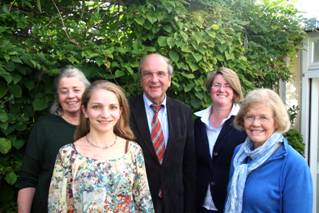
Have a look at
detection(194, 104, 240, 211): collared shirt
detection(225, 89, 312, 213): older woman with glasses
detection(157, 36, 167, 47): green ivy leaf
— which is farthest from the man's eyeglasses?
detection(157, 36, 167, 47): green ivy leaf

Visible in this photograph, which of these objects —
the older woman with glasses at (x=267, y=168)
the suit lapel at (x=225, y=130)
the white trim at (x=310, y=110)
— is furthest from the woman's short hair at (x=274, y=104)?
Answer: the white trim at (x=310, y=110)

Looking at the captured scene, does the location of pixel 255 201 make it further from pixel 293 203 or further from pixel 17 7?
pixel 17 7

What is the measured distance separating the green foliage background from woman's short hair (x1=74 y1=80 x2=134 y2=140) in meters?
0.85

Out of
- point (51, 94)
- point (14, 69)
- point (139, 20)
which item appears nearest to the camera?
point (14, 69)

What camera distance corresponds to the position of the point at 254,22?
4.77 metres

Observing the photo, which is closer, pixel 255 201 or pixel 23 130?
pixel 255 201

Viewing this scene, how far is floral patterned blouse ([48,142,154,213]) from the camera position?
188 centimetres

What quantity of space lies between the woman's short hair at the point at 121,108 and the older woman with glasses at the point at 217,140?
2.57ft

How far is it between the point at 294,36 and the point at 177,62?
7.75 ft

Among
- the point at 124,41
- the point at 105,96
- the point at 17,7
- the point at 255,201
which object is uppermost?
the point at 17,7

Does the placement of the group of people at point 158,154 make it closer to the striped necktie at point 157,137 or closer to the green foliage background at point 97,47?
the striped necktie at point 157,137

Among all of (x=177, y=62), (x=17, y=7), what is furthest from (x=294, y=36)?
(x=17, y=7)

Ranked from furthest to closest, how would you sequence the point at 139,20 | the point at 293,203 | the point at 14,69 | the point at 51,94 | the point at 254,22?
the point at 254,22 < the point at 139,20 < the point at 51,94 < the point at 14,69 < the point at 293,203

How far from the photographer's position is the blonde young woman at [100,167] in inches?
74.5
